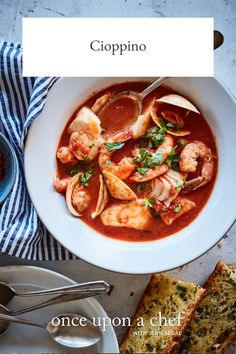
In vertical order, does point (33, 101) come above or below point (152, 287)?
above

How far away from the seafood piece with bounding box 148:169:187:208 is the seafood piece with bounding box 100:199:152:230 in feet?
0.25

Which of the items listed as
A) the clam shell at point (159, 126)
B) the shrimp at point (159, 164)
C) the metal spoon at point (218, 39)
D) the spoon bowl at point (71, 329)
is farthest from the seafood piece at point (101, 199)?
the metal spoon at point (218, 39)

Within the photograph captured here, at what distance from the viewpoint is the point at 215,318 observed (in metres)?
2.30

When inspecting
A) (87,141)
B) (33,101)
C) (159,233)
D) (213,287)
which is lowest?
(213,287)

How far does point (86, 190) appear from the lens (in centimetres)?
219

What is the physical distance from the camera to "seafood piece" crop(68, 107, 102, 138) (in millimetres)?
2170

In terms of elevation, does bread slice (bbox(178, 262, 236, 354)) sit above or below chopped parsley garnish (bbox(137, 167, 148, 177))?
below

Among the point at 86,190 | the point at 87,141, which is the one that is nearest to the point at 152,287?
the point at 86,190

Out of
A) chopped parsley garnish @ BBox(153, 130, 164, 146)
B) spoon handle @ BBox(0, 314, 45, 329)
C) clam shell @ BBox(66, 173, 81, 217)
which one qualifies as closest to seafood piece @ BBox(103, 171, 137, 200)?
clam shell @ BBox(66, 173, 81, 217)

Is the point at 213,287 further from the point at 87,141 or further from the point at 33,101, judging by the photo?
the point at 33,101

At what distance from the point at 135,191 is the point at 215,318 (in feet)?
2.28

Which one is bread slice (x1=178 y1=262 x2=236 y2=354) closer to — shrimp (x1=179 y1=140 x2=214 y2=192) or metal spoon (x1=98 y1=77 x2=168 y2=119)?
shrimp (x1=179 y1=140 x2=214 y2=192)

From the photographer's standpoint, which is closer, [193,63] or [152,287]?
[193,63]

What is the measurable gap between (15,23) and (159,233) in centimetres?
116
